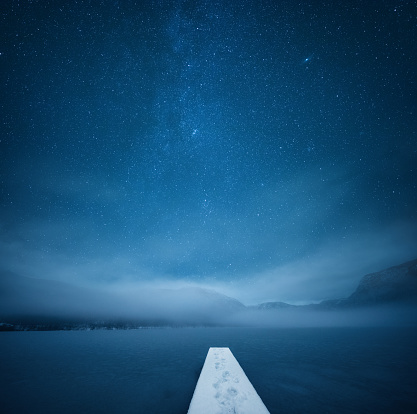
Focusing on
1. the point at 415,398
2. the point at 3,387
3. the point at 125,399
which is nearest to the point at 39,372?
the point at 3,387

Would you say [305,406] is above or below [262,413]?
below

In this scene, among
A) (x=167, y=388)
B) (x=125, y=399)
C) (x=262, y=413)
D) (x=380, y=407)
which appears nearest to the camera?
(x=262, y=413)

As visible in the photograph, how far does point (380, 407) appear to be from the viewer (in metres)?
11.2

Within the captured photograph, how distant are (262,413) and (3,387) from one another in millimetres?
21867

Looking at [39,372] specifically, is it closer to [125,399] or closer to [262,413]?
[125,399]

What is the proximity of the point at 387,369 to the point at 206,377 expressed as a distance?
23492 mm

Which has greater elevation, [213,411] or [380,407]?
[213,411]

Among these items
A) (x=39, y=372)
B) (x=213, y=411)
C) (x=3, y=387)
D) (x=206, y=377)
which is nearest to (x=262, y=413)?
(x=213, y=411)

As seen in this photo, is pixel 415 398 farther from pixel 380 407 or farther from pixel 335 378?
pixel 335 378

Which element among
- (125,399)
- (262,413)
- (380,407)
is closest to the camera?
(262,413)

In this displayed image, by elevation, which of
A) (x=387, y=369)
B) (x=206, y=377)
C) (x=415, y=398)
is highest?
(x=206, y=377)

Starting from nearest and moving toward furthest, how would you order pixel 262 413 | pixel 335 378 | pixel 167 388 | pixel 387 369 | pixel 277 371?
pixel 262 413 < pixel 167 388 < pixel 335 378 < pixel 277 371 < pixel 387 369

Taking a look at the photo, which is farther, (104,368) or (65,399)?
(104,368)

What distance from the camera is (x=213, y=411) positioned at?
7.11 metres
